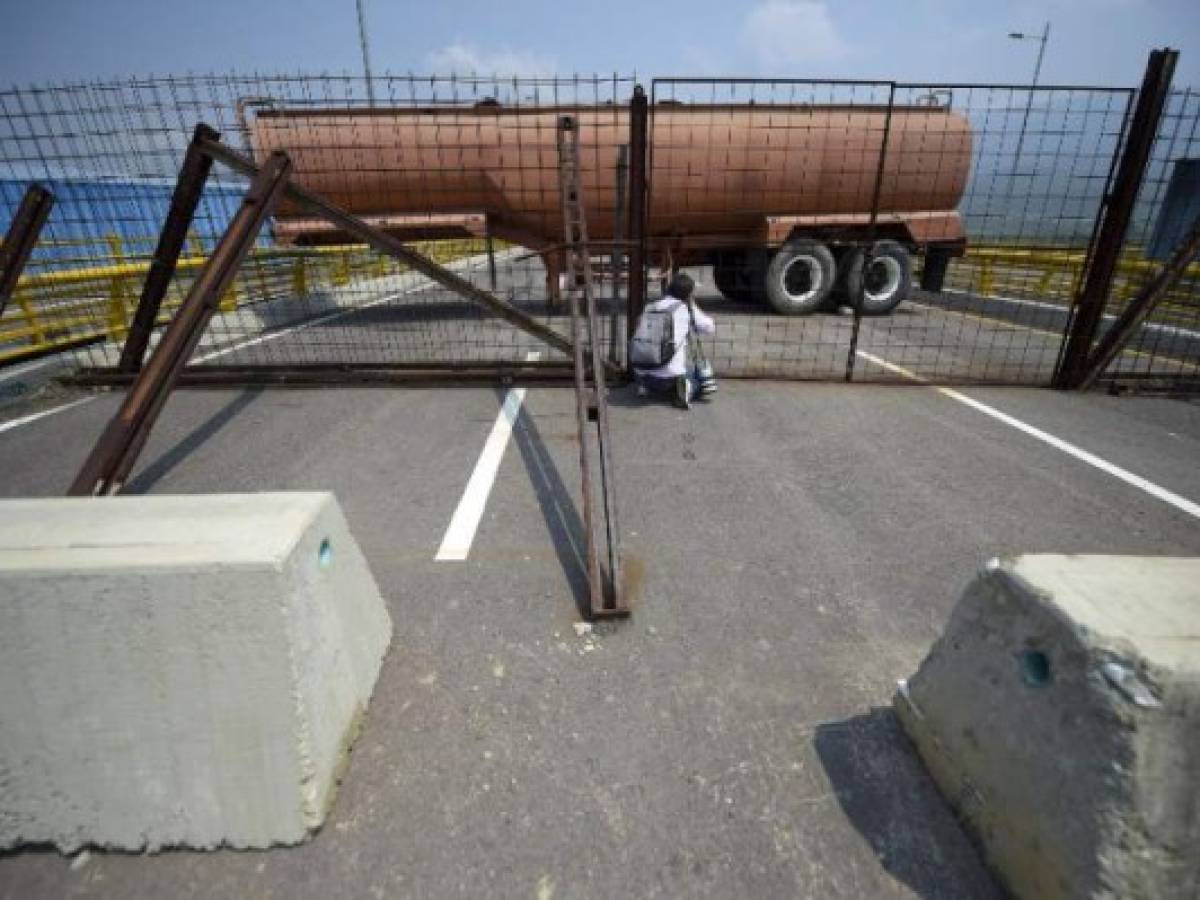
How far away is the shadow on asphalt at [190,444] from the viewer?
3.82 m

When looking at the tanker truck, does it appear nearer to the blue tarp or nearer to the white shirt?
the blue tarp

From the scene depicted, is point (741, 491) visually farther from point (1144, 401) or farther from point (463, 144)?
point (463, 144)

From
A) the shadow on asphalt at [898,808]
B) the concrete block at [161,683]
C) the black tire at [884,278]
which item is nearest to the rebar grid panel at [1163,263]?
the black tire at [884,278]

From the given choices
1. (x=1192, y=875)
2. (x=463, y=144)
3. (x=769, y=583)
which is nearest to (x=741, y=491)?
(x=769, y=583)

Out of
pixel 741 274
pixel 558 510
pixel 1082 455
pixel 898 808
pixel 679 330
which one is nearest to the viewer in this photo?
pixel 898 808

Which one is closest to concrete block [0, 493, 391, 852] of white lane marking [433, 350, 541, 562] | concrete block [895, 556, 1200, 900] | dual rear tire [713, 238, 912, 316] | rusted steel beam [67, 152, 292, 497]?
white lane marking [433, 350, 541, 562]

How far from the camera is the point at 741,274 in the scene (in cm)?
1128

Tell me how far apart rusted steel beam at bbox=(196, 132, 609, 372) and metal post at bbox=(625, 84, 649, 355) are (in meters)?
Answer: 0.86

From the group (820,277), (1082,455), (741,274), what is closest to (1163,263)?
(820,277)

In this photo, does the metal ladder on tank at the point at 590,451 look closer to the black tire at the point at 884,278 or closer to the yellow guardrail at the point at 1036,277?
the black tire at the point at 884,278

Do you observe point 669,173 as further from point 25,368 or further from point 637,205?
point 25,368

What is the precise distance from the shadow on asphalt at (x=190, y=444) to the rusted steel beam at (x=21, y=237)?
1.34 metres

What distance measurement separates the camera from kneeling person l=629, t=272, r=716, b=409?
4.71m

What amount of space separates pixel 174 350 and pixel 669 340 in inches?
136
